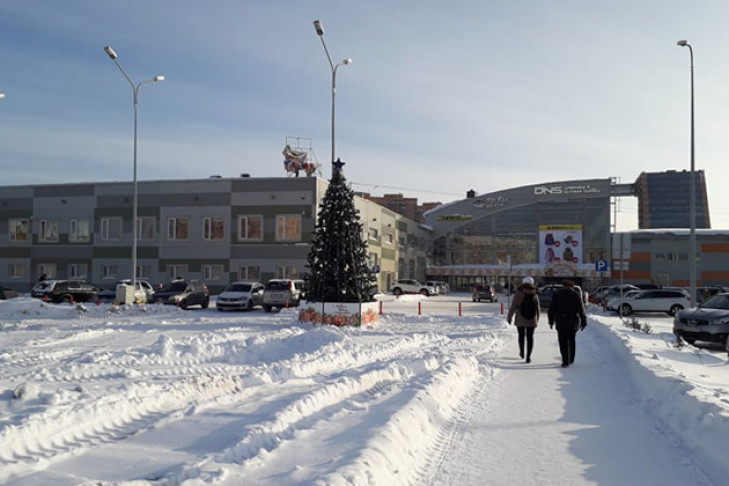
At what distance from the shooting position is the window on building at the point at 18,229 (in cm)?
5744

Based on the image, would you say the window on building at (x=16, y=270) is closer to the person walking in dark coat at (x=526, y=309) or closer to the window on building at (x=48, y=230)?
the window on building at (x=48, y=230)

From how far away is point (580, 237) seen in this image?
7356 centimetres

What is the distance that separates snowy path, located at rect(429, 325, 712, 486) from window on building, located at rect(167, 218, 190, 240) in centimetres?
4611

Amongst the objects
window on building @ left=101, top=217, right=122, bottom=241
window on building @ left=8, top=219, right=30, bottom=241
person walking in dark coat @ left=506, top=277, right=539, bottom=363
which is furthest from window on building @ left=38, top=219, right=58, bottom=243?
person walking in dark coat @ left=506, top=277, right=539, bottom=363

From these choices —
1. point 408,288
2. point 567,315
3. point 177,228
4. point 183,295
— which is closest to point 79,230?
point 177,228

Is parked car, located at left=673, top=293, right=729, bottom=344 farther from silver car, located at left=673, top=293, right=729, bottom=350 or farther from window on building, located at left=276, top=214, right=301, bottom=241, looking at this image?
window on building, located at left=276, top=214, right=301, bottom=241

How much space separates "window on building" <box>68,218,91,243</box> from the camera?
55.9 metres

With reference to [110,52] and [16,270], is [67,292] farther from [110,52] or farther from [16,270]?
[16,270]

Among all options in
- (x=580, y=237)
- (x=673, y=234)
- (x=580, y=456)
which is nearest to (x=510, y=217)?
(x=580, y=237)

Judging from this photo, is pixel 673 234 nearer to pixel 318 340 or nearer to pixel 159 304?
pixel 159 304

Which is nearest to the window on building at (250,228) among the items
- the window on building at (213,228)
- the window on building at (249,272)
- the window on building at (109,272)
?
the window on building at (213,228)

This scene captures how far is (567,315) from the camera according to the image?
12.2 meters

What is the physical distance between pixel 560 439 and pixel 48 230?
59.3 meters

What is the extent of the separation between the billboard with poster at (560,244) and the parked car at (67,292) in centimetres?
5217
